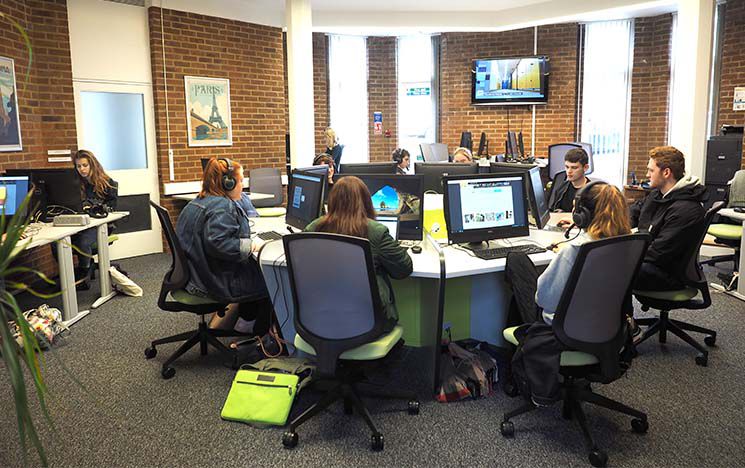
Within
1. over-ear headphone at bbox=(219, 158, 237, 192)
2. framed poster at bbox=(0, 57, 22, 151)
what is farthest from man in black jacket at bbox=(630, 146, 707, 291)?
framed poster at bbox=(0, 57, 22, 151)

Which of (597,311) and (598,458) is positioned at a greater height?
(597,311)

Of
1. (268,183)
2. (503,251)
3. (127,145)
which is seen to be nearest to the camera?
(503,251)

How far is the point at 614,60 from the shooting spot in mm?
9148

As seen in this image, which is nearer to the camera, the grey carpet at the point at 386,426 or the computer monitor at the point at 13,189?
the grey carpet at the point at 386,426

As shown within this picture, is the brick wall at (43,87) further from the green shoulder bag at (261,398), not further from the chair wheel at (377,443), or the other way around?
the chair wheel at (377,443)

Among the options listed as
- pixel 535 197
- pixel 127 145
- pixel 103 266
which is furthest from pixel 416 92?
pixel 535 197

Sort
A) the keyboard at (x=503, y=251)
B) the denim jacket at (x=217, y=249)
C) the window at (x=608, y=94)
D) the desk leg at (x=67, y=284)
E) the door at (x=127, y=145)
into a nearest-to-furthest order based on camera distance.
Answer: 1. the keyboard at (x=503, y=251)
2. the denim jacket at (x=217, y=249)
3. the desk leg at (x=67, y=284)
4. the door at (x=127, y=145)
5. the window at (x=608, y=94)

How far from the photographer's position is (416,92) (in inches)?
391

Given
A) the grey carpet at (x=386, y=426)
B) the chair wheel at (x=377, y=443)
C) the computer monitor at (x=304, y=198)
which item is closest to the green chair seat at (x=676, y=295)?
the grey carpet at (x=386, y=426)

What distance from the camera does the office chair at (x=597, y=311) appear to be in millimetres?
2600

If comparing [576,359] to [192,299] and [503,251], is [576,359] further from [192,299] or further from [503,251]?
[192,299]

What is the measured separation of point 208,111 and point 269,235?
3.84 meters

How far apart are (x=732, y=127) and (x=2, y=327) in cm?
810

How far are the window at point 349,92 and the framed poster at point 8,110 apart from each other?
4.82 meters
